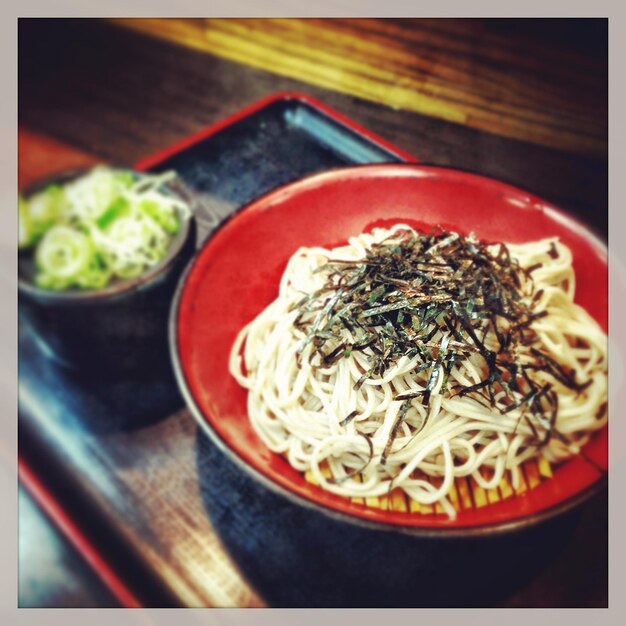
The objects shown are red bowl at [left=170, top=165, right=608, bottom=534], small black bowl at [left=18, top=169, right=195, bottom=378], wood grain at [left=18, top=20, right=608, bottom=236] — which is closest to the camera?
red bowl at [left=170, top=165, right=608, bottom=534]

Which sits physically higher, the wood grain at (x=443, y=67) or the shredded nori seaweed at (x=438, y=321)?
the wood grain at (x=443, y=67)

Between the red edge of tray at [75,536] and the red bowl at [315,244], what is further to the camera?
the red edge of tray at [75,536]

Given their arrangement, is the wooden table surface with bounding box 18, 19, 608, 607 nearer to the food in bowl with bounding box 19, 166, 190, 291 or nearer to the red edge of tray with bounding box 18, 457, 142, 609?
the red edge of tray with bounding box 18, 457, 142, 609

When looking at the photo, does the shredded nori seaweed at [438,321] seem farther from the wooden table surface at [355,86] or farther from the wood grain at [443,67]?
the wood grain at [443,67]

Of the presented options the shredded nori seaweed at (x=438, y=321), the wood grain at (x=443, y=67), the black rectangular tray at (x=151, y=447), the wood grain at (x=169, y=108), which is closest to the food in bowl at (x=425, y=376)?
the shredded nori seaweed at (x=438, y=321)

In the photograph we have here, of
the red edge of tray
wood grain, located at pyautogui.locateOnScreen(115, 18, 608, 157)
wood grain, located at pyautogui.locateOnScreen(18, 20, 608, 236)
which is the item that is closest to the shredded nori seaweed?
wood grain, located at pyautogui.locateOnScreen(18, 20, 608, 236)
